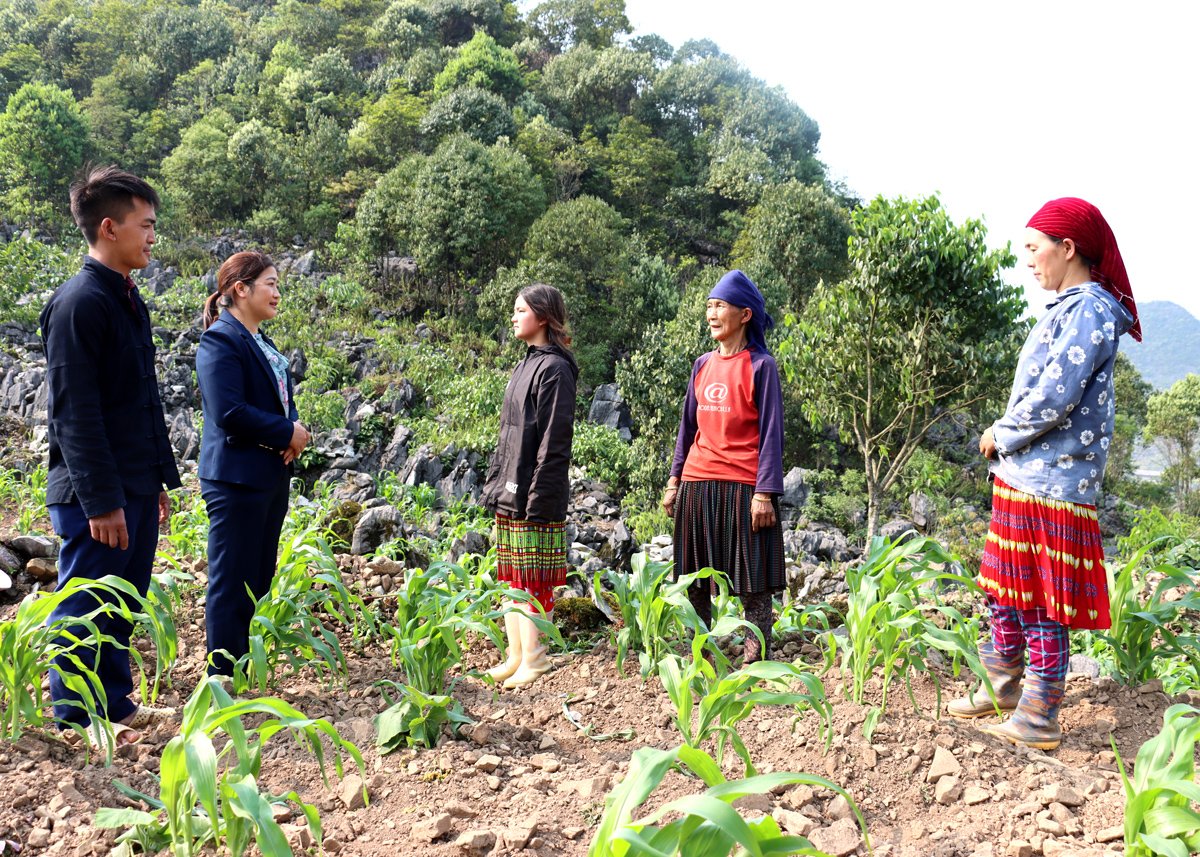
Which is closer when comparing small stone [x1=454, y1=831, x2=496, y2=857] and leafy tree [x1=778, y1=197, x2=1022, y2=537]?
small stone [x1=454, y1=831, x2=496, y2=857]

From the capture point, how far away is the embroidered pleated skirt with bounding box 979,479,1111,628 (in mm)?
2365

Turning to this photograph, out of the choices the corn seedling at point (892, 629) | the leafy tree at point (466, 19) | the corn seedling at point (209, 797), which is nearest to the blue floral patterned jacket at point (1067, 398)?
the corn seedling at point (892, 629)

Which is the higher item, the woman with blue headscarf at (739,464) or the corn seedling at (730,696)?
the woman with blue headscarf at (739,464)

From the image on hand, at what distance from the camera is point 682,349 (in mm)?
13523

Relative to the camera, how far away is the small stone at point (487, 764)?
207 cm

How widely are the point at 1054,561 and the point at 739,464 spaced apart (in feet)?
3.71

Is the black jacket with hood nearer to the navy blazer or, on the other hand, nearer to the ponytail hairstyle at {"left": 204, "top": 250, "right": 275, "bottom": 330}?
the navy blazer

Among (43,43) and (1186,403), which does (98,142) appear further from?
(1186,403)

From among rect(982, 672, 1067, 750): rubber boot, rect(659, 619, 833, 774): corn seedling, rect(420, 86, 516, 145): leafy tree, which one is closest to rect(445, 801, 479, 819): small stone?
rect(659, 619, 833, 774): corn seedling

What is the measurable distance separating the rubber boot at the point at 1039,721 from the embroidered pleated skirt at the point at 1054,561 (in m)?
0.19

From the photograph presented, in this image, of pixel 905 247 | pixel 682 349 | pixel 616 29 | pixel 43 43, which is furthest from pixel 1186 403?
pixel 43 43

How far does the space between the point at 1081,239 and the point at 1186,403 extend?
28.4 metres

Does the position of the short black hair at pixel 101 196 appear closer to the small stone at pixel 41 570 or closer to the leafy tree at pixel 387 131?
the small stone at pixel 41 570

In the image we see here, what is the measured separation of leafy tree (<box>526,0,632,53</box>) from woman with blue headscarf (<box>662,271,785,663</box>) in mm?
37304
